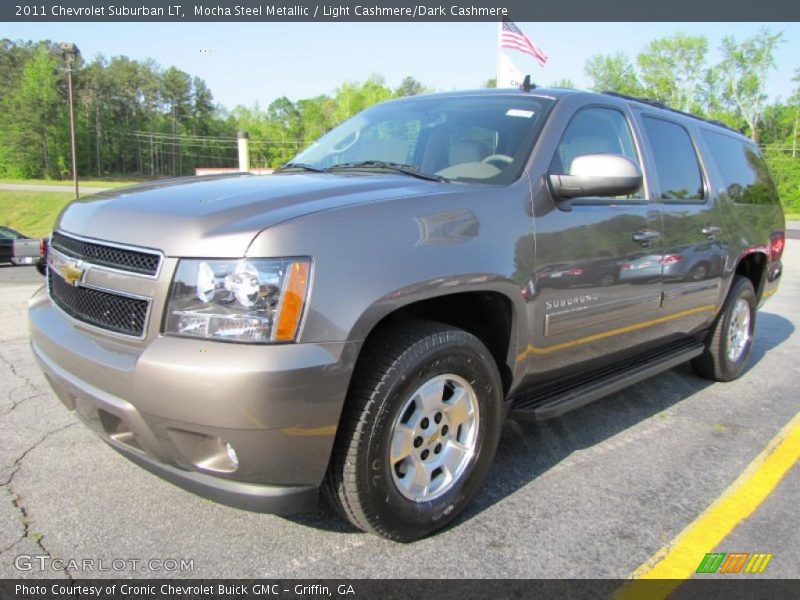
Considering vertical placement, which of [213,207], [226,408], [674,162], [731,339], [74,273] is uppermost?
[674,162]

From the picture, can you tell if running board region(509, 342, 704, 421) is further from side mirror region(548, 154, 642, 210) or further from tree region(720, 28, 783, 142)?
tree region(720, 28, 783, 142)

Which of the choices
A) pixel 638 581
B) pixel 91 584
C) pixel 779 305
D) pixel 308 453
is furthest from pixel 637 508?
pixel 779 305

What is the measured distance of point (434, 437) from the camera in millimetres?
2500

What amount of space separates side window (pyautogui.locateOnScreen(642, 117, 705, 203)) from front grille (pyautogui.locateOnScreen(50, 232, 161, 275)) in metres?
2.95

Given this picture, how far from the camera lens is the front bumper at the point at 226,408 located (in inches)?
76.0

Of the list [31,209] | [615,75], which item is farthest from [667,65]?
[31,209]

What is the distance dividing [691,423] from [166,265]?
3399 mm

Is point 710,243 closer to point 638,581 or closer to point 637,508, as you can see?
point 637,508

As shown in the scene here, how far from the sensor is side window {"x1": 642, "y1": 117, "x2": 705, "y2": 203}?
3.78m

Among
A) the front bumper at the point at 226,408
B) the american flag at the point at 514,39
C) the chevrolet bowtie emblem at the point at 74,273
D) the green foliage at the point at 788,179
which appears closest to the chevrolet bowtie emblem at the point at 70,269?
the chevrolet bowtie emblem at the point at 74,273

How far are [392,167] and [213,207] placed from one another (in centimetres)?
110

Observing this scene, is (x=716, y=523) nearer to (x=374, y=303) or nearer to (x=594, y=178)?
(x=594, y=178)

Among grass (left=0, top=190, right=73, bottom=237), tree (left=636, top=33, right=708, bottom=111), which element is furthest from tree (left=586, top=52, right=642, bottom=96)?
grass (left=0, top=190, right=73, bottom=237)
